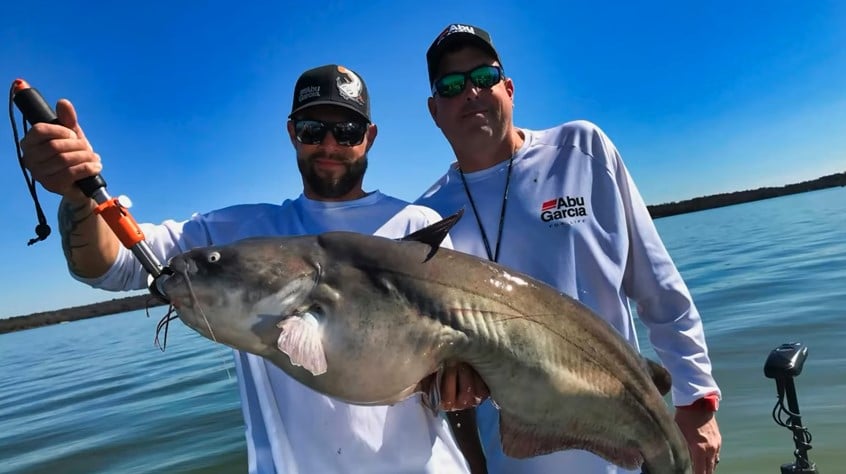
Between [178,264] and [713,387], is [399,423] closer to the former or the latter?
[178,264]

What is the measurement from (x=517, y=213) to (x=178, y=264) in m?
2.16

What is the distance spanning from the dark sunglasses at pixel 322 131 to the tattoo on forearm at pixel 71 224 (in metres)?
1.34

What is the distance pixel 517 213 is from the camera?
368cm

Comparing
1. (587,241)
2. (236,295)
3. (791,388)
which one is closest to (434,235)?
(236,295)

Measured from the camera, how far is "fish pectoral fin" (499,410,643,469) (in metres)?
2.57

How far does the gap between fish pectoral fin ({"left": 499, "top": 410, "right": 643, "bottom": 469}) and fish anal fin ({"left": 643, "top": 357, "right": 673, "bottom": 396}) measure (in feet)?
1.33

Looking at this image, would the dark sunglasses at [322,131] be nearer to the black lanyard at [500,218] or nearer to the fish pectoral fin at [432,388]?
the black lanyard at [500,218]

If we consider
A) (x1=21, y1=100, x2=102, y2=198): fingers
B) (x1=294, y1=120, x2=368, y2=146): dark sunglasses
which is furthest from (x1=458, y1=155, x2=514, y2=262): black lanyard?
(x1=21, y1=100, x2=102, y2=198): fingers

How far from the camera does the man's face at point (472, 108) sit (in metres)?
3.80

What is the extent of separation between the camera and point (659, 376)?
114 inches

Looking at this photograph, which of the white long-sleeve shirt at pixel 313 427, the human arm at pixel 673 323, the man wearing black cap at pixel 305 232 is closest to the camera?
the man wearing black cap at pixel 305 232

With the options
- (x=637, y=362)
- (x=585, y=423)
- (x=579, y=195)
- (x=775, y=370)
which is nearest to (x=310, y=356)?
(x=585, y=423)

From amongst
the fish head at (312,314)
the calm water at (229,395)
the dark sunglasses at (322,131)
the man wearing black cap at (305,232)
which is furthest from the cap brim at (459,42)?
the calm water at (229,395)

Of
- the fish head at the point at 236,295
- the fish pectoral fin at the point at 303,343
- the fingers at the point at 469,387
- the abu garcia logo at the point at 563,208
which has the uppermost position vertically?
the abu garcia logo at the point at 563,208
